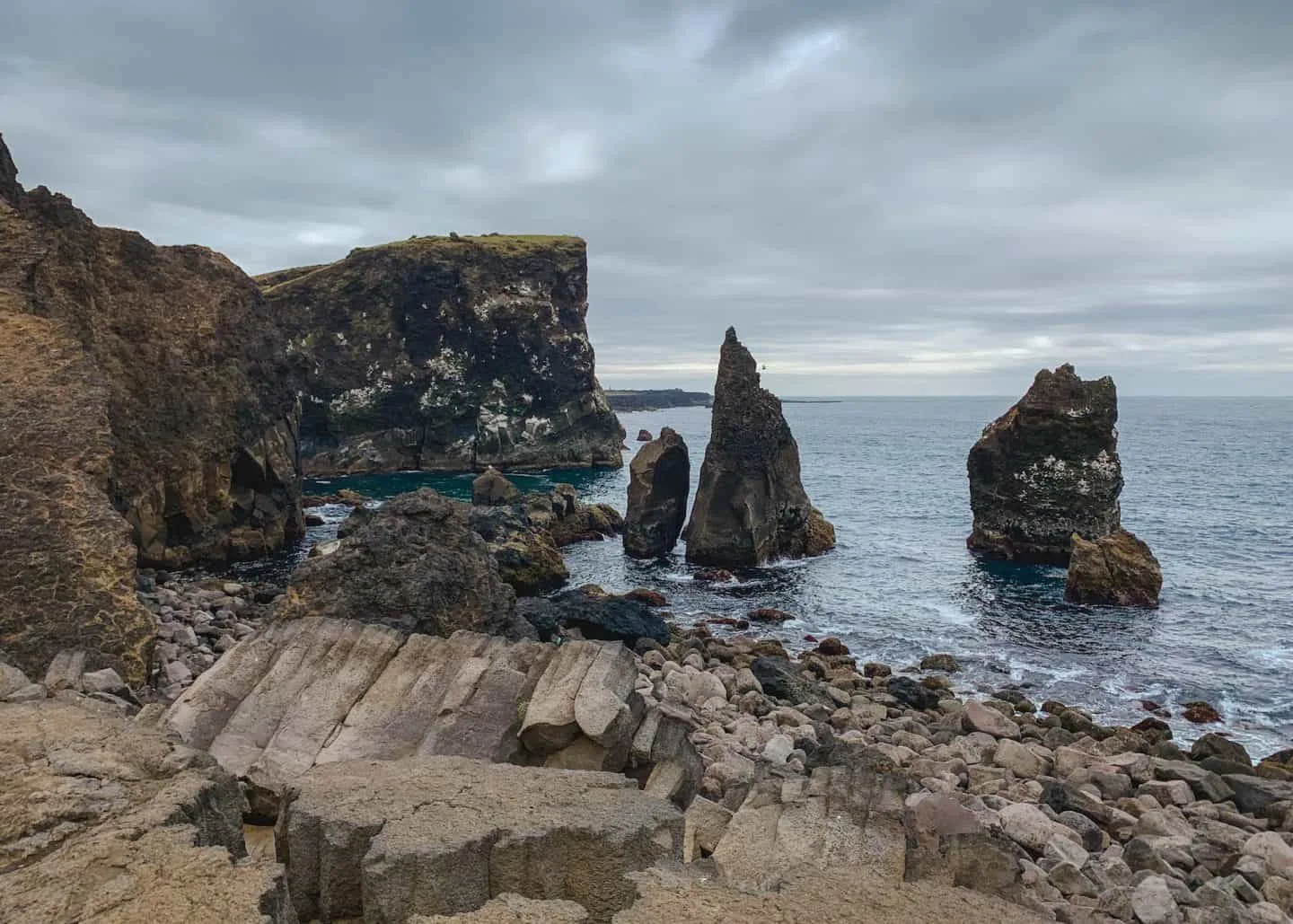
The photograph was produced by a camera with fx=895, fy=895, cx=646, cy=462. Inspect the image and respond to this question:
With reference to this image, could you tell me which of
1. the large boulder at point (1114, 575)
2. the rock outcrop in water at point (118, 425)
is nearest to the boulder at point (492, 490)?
the rock outcrop in water at point (118, 425)

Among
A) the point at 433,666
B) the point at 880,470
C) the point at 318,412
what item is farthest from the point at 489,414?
the point at 433,666

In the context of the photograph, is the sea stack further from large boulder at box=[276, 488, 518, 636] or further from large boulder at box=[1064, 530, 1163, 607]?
large boulder at box=[276, 488, 518, 636]

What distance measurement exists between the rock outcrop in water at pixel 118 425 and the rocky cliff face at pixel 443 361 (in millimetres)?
38408

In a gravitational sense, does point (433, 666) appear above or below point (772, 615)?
above

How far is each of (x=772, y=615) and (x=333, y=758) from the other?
21.8 meters

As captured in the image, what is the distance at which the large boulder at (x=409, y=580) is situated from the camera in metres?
14.7

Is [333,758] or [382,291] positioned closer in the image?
[333,758]

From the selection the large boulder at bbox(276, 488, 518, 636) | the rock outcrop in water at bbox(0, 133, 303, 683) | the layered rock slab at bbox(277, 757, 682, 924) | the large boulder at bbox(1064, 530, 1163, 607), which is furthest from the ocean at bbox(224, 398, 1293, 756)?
the layered rock slab at bbox(277, 757, 682, 924)

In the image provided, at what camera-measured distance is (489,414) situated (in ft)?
275

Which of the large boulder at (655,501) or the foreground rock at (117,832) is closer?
the foreground rock at (117,832)

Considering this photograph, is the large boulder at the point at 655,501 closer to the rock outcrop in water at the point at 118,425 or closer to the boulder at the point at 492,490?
the boulder at the point at 492,490

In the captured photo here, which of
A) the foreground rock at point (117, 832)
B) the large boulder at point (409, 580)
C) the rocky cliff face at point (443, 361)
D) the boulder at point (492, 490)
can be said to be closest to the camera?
the foreground rock at point (117, 832)

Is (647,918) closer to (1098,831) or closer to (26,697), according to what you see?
(26,697)

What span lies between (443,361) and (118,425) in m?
55.8
